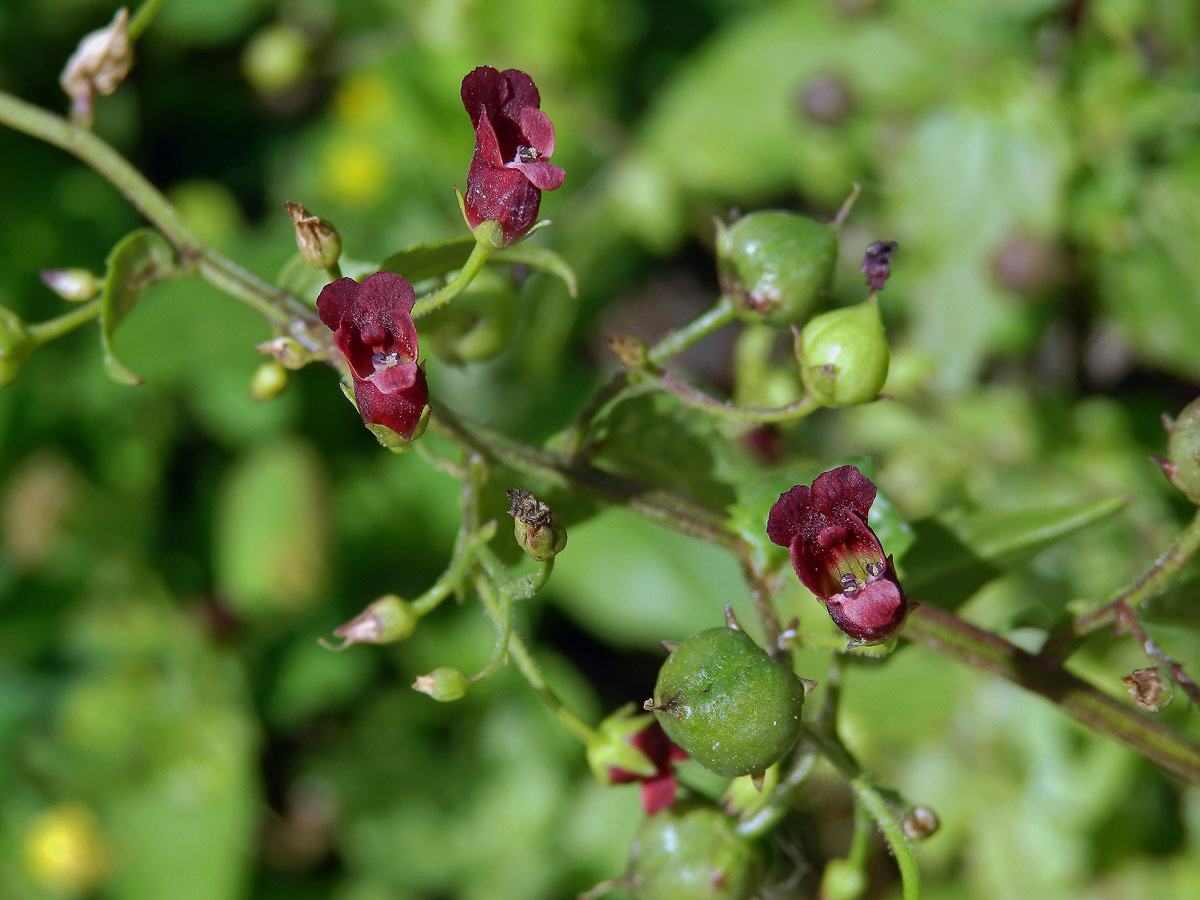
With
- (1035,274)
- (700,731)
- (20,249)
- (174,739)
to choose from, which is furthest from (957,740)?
(20,249)

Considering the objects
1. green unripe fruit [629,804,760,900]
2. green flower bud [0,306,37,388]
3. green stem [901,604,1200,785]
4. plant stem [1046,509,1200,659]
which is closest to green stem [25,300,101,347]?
green flower bud [0,306,37,388]

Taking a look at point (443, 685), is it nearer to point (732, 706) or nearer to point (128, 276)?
point (732, 706)

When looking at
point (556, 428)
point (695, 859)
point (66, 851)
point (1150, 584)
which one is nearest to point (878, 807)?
point (695, 859)

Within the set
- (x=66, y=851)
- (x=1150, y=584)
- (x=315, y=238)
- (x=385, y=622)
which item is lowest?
(x=66, y=851)

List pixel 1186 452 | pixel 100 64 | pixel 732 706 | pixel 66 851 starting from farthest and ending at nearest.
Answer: pixel 66 851, pixel 100 64, pixel 1186 452, pixel 732 706

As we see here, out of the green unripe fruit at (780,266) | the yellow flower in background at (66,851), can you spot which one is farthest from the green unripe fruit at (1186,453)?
the yellow flower in background at (66,851)

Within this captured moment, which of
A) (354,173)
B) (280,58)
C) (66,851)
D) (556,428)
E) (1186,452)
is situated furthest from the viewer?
(354,173)

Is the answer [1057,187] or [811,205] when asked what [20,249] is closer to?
[811,205]
